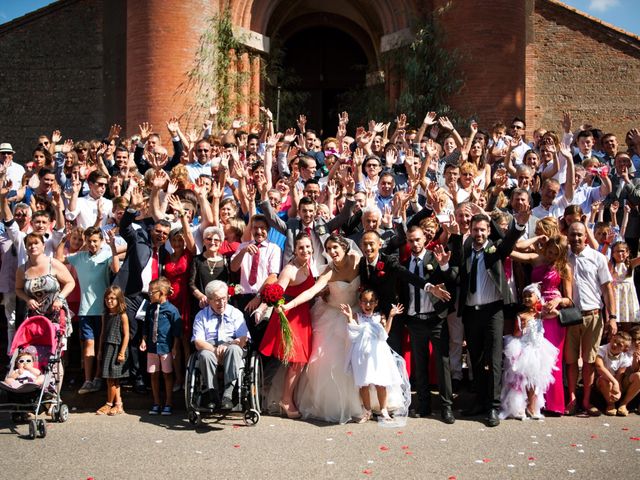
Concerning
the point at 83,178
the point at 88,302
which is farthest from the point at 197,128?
the point at 88,302

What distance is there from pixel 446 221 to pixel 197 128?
30.6 ft

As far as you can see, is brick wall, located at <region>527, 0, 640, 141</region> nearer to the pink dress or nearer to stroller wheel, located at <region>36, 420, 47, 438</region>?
the pink dress

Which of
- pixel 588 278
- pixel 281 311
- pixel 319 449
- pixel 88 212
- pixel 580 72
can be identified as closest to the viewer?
pixel 319 449

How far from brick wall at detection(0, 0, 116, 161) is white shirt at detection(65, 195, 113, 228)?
1051 cm

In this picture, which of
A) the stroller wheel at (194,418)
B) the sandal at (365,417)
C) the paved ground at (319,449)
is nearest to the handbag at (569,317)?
→ the paved ground at (319,449)

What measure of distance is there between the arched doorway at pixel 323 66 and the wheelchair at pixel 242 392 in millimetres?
13787

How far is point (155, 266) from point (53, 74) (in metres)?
13.6

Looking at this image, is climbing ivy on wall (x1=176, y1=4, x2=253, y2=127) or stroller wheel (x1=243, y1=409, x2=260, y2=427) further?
climbing ivy on wall (x1=176, y1=4, x2=253, y2=127)

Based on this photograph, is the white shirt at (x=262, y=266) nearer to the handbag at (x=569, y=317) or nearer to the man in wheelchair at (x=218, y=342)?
the man in wheelchair at (x=218, y=342)

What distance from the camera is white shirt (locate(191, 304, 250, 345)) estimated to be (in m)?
7.75

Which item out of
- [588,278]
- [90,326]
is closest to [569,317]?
[588,278]

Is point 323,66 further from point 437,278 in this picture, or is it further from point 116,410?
point 116,410

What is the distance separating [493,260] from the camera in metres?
7.77

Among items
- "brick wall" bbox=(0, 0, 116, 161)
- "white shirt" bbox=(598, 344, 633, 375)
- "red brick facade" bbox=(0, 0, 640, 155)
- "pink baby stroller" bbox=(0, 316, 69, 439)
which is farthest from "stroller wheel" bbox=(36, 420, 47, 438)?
"brick wall" bbox=(0, 0, 116, 161)
